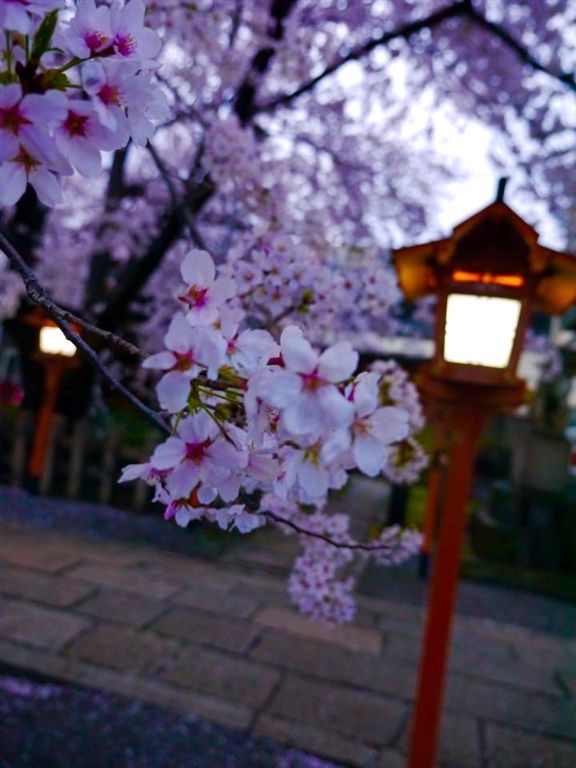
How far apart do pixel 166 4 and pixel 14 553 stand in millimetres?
4374

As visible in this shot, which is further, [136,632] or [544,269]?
[136,632]

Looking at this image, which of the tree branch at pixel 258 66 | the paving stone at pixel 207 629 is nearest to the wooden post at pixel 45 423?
the tree branch at pixel 258 66

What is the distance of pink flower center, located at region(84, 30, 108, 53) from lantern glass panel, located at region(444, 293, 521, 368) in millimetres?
2374

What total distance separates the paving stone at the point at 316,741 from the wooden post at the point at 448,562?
0.38m

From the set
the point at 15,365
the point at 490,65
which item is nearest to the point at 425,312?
the point at 490,65

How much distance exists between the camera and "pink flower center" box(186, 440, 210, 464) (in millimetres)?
925

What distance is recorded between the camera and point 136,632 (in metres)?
4.34

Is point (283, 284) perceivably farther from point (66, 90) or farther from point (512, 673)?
Answer: point (512, 673)

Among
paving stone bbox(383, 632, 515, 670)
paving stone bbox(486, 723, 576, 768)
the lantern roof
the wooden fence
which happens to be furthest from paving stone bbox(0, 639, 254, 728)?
the wooden fence

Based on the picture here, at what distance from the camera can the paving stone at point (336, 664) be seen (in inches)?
162

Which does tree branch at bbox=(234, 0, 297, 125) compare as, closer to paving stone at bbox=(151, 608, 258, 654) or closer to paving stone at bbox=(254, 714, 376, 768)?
paving stone at bbox=(151, 608, 258, 654)

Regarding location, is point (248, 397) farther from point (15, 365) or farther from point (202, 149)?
point (15, 365)

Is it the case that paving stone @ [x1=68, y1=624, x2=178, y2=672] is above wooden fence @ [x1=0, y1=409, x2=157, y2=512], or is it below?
below

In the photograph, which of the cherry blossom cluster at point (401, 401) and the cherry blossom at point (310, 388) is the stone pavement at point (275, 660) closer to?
the cherry blossom cluster at point (401, 401)
